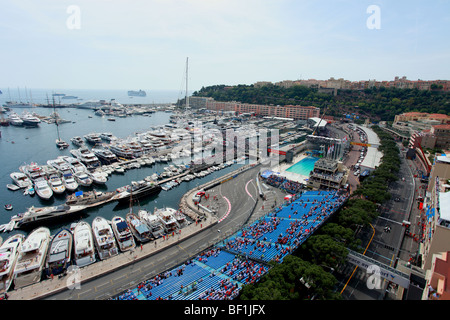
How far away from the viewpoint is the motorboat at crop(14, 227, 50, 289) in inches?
687

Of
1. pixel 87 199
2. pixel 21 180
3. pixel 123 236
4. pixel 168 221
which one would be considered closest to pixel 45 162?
pixel 21 180

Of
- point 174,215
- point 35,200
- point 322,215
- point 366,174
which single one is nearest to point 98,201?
point 35,200

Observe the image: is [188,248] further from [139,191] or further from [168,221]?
[139,191]

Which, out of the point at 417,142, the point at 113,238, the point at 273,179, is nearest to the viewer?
the point at 113,238

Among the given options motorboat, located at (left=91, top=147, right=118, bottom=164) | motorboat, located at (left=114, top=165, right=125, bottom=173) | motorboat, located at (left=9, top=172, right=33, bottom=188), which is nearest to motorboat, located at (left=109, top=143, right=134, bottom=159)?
motorboat, located at (left=91, top=147, right=118, bottom=164)

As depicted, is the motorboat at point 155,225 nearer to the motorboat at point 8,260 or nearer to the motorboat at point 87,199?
the motorboat at point 87,199

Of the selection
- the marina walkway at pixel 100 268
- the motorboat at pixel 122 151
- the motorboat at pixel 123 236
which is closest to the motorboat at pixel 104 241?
the motorboat at pixel 123 236

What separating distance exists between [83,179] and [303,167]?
117 feet

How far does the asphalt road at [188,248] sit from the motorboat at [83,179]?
58.8 feet

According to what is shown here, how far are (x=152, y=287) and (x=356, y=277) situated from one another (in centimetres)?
1502

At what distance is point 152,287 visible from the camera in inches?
603

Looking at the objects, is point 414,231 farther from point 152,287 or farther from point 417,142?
point 417,142

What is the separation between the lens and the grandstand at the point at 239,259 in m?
14.4

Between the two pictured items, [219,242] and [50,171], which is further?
[50,171]
